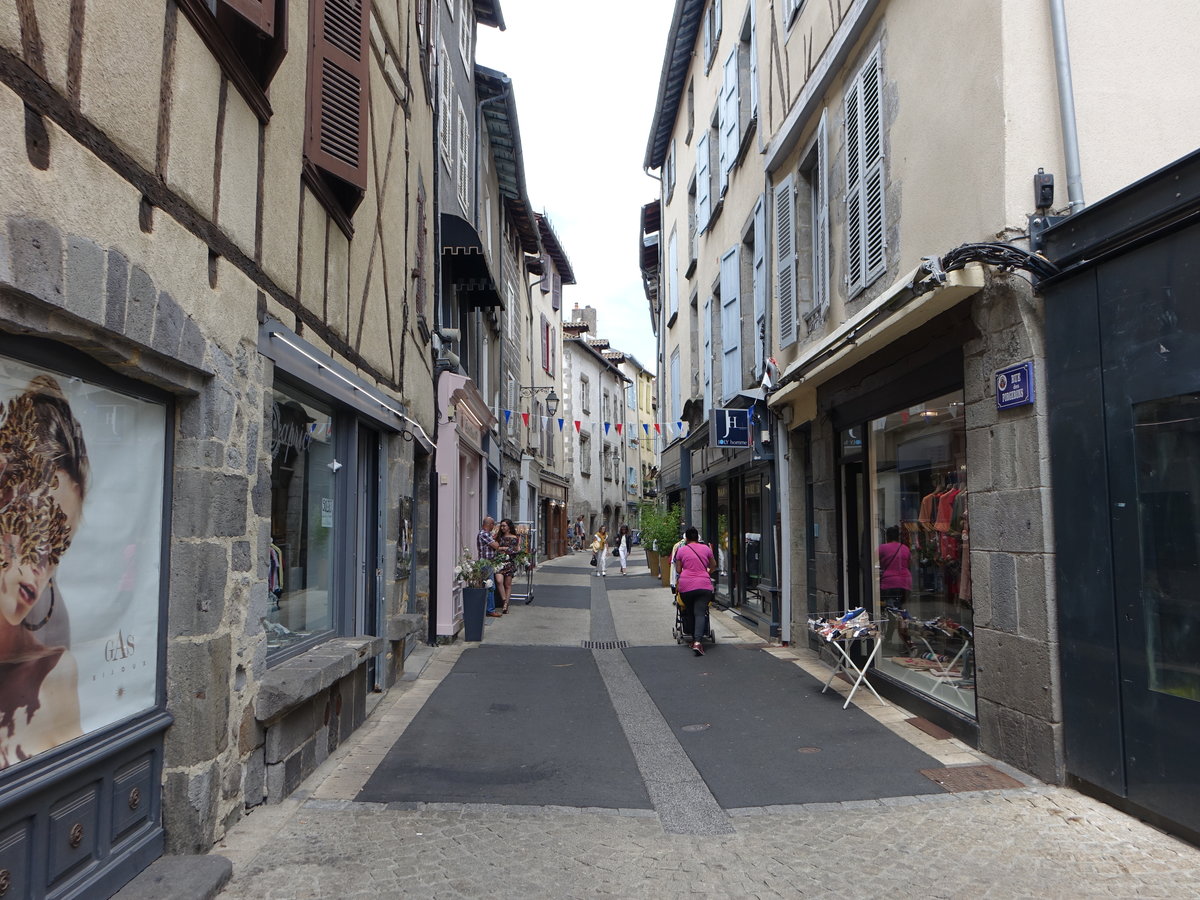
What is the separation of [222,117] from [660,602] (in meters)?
12.3

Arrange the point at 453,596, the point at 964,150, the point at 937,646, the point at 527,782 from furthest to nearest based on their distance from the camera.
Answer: the point at 453,596 → the point at 937,646 → the point at 964,150 → the point at 527,782

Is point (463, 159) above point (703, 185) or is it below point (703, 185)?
below

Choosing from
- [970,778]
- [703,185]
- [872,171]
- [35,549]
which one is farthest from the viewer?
[703,185]

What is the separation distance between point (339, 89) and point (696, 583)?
6169 mm

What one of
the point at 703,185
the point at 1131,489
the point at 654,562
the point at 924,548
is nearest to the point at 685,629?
the point at 924,548

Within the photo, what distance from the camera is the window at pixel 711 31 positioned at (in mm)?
13680

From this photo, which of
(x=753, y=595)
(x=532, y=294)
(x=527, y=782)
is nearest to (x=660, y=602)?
(x=753, y=595)

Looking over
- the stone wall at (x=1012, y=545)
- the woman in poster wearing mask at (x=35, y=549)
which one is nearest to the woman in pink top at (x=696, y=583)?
the stone wall at (x=1012, y=545)

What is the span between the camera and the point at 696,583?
963 cm

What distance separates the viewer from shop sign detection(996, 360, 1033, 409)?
16.1 feet

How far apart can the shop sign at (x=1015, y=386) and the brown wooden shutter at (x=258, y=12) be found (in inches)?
169

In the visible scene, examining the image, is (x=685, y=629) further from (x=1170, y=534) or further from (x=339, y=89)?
(x=339, y=89)

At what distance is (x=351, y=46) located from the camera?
574cm

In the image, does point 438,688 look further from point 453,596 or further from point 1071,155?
point 1071,155
